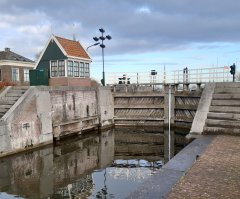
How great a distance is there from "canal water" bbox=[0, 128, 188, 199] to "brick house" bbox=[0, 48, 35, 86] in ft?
58.9

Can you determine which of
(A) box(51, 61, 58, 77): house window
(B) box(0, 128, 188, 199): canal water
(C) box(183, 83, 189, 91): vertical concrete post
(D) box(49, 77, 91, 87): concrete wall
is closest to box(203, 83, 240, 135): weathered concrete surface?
(B) box(0, 128, 188, 199): canal water

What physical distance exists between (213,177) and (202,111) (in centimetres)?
812

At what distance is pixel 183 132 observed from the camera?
20359 millimetres

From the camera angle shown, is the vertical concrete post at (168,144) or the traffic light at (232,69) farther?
the traffic light at (232,69)

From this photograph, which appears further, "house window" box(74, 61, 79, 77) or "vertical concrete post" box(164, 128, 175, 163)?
"house window" box(74, 61, 79, 77)

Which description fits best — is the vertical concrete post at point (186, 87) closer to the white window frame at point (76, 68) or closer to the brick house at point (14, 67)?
the white window frame at point (76, 68)

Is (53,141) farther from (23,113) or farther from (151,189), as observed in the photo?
(151,189)

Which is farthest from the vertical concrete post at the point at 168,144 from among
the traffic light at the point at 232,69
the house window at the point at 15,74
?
the house window at the point at 15,74

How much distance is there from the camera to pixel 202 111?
15.5m

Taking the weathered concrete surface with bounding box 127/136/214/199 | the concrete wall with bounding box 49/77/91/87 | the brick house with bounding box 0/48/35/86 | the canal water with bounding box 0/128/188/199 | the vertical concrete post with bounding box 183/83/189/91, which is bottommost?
the canal water with bounding box 0/128/188/199

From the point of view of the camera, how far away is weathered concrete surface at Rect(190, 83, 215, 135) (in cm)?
1446

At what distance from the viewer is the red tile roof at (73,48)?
71.3ft

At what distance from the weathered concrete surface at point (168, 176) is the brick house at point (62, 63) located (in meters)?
12.8

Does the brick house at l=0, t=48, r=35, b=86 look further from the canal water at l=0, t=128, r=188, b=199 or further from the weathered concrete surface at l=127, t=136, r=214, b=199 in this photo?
the weathered concrete surface at l=127, t=136, r=214, b=199
